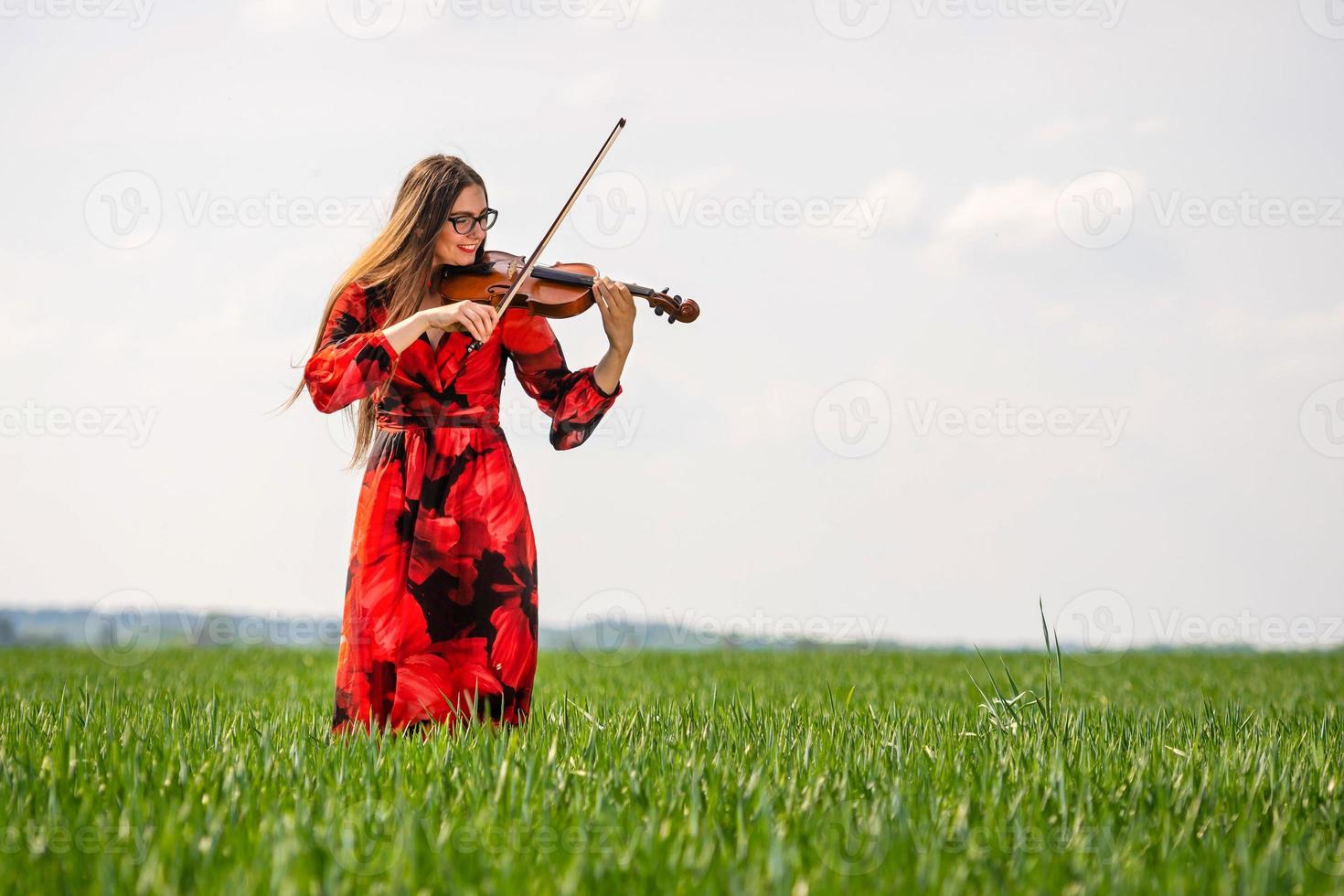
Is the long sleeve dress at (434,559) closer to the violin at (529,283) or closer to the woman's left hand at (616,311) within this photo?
the violin at (529,283)

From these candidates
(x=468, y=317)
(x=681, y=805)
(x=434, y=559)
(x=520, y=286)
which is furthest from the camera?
(x=520, y=286)

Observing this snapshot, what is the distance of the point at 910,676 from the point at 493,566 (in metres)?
5.57

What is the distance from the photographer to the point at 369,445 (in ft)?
15.1

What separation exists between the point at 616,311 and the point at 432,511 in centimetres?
99

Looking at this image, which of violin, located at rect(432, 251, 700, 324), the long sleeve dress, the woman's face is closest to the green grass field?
the long sleeve dress

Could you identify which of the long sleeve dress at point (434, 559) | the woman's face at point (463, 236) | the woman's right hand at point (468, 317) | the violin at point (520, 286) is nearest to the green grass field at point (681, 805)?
the long sleeve dress at point (434, 559)

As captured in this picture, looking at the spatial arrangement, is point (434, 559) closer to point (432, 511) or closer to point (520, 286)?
point (432, 511)

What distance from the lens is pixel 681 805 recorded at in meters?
2.98

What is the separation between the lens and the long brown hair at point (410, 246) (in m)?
4.39

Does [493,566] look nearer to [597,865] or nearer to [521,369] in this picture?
[521,369]

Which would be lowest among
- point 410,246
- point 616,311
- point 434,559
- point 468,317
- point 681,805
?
point 681,805

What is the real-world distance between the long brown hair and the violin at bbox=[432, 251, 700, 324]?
4.2 inches

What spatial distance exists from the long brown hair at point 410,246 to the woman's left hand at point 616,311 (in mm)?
493

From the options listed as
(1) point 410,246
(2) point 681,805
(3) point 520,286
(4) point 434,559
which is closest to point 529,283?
(3) point 520,286
